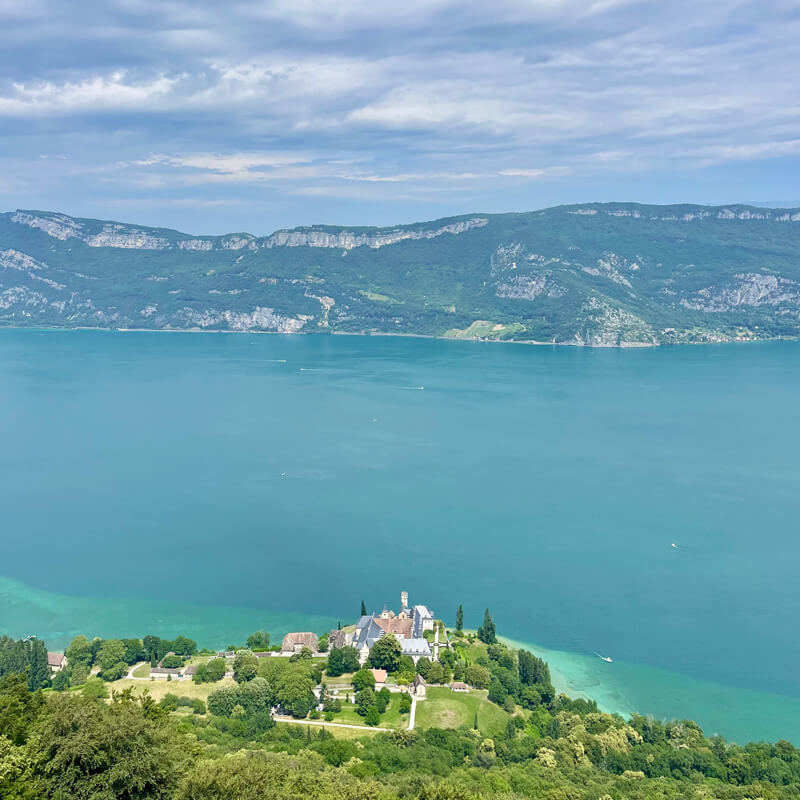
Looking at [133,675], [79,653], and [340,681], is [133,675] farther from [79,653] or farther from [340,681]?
[340,681]

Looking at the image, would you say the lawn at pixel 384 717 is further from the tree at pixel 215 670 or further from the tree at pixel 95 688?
the tree at pixel 95 688

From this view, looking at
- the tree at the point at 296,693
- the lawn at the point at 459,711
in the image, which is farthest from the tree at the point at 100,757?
the lawn at the point at 459,711

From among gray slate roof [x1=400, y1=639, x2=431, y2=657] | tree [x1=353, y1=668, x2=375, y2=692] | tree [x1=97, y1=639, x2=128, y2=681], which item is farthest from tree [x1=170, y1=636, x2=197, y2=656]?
gray slate roof [x1=400, y1=639, x2=431, y2=657]

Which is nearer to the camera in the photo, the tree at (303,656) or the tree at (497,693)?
the tree at (497,693)

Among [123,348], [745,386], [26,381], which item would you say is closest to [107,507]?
[26,381]

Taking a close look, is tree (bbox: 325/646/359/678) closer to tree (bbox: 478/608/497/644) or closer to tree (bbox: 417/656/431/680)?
tree (bbox: 417/656/431/680)

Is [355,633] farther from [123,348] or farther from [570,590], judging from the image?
[123,348]
